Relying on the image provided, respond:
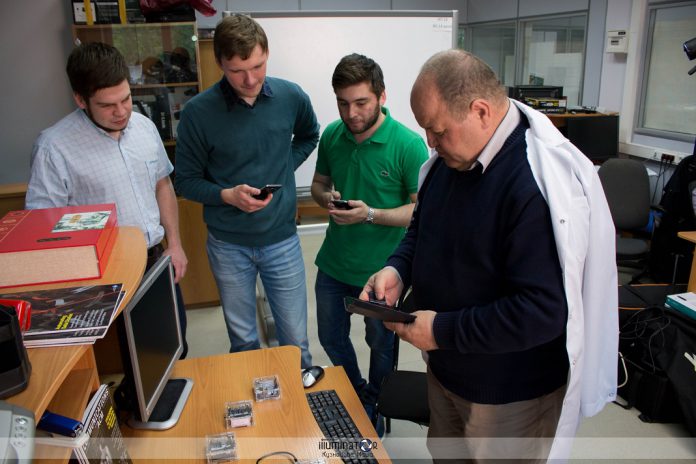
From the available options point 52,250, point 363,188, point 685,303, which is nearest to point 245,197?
point 363,188

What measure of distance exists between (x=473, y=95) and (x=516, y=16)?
19.9 ft

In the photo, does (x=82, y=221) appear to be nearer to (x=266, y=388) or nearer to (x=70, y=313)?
(x=70, y=313)

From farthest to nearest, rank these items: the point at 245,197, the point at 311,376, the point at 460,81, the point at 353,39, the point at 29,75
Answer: the point at 29,75, the point at 353,39, the point at 245,197, the point at 311,376, the point at 460,81

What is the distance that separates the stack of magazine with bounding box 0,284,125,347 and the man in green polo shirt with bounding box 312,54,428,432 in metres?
1.02

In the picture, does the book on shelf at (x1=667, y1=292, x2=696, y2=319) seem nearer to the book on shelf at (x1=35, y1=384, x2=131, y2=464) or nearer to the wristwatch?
the wristwatch

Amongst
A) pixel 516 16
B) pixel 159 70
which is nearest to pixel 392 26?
pixel 159 70

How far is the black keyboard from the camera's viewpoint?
1.25 meters

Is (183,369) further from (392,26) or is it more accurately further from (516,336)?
(392,26)

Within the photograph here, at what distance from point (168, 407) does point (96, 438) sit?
473mm

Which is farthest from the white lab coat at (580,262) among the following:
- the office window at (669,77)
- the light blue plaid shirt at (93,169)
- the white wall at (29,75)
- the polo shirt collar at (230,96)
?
the office window at (669,77)

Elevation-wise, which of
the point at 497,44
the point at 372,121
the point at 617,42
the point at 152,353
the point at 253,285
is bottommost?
the point at 253,285

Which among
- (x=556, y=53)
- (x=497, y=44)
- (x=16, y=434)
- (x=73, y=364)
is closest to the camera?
(x=16, y=434)

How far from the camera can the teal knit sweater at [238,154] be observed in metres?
1.85

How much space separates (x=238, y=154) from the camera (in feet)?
6.12
